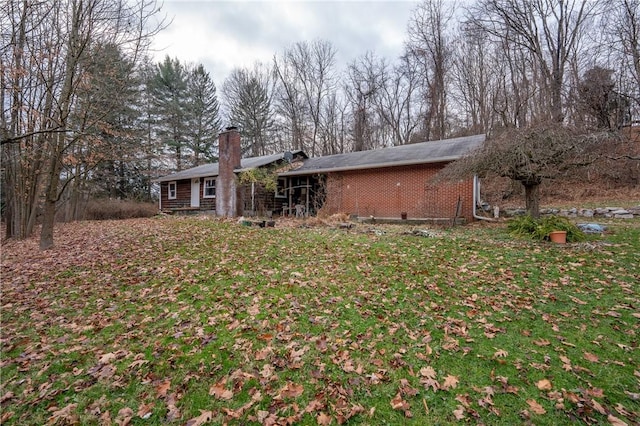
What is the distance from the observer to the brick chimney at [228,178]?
53.3 feet

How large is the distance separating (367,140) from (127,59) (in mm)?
19899

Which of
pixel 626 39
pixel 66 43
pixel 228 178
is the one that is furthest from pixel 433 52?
pixel 66 43

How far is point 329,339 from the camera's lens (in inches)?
139

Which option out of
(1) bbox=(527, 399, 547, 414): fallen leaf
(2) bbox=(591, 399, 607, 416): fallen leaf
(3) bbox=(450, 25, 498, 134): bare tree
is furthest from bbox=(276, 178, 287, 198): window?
(2) bbox=(591, 399, 607, 416): fallen leaf

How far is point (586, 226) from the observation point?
345 inches

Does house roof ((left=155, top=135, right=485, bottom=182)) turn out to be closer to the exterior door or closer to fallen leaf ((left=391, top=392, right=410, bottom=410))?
the exterior door

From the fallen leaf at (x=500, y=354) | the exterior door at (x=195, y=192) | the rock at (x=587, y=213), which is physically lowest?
the fallen leaf at (x=500, y=354)

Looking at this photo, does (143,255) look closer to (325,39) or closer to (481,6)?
(481,6)

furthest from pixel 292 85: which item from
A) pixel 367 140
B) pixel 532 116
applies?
pixel 532 116

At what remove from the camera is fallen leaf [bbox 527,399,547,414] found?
245 centimetres

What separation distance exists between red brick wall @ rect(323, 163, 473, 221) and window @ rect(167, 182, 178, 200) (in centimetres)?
1236

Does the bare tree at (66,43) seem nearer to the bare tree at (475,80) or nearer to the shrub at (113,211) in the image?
the shrub at (113,211)

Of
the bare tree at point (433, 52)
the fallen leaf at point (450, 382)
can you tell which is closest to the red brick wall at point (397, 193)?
the fallen leaf at point (450, 382)

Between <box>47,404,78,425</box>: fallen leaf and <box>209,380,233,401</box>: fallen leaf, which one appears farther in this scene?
<box>209,380,233,401</box>: fallen leaf
